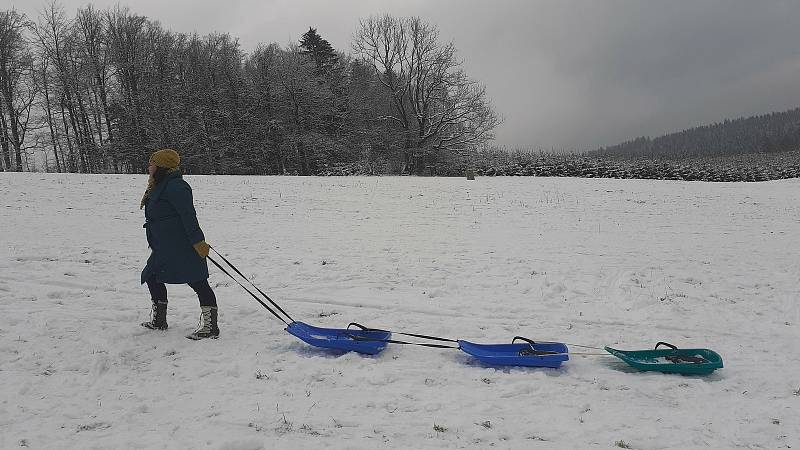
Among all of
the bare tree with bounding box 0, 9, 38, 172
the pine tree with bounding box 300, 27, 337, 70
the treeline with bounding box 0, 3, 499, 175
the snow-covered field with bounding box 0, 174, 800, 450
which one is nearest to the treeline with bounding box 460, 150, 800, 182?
the treeline with bounding box 0, 3, 499, 175

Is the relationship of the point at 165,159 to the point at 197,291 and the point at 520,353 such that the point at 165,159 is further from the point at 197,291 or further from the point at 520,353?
the point at 520,353

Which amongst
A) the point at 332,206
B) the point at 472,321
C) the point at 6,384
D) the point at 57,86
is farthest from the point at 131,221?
the point at 57,86

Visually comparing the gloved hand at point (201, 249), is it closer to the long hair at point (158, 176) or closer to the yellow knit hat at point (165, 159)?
the long hair at point (158, 176)

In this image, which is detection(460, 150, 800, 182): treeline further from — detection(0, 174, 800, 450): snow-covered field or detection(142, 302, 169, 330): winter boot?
detection(142, 302, 169, 330): winter boot

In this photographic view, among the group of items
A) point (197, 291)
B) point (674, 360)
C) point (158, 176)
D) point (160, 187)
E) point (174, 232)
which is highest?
point (158, 176)

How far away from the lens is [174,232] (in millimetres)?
5531

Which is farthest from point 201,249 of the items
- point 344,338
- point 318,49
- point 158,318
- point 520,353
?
point 318,49

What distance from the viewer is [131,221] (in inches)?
534

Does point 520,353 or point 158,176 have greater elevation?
point 158,176

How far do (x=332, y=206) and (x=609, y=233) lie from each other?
941 cm

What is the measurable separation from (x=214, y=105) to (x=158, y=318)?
3814 cm

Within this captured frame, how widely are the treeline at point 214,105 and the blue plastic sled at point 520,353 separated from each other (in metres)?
32.6

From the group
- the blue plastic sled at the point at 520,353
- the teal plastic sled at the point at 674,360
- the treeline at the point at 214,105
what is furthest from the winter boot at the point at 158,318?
the treeline at the point at 214,105

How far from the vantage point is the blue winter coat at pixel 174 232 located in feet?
17.8
